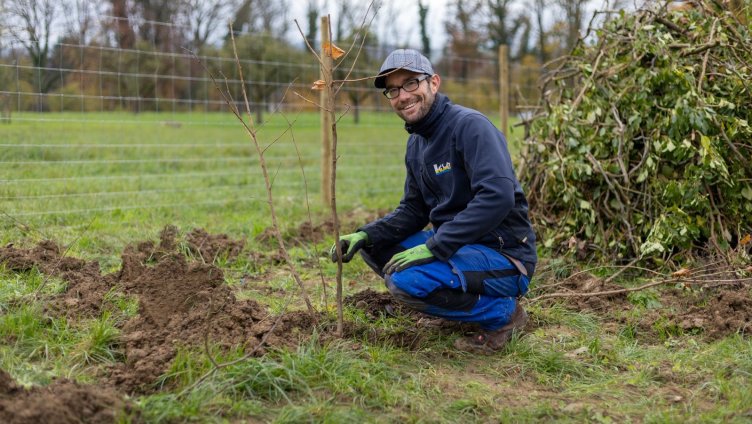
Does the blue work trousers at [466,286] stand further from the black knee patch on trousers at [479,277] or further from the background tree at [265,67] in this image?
the background tree at [265,67]

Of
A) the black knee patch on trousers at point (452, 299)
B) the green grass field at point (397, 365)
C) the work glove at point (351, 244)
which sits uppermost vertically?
the work glove at point (351, 244)

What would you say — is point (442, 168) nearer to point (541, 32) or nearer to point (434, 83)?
point (434, 83)

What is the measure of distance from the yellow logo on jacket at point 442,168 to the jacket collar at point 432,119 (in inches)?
6.9

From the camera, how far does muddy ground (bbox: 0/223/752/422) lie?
2.68 meters

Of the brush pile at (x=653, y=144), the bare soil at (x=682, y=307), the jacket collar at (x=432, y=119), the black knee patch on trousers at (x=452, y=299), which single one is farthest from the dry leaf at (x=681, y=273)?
the jacket collar at (x=432, y=119)

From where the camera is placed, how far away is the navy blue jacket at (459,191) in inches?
134

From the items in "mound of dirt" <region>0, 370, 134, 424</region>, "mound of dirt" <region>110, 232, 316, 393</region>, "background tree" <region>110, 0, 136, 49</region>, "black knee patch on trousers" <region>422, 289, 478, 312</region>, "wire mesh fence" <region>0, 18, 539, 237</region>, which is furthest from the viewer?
"background tree" <region>110, 0, 136, 49</region>

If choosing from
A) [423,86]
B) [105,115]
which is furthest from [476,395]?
[105,115]

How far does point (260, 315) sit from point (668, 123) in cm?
314

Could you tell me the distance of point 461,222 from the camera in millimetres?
3396

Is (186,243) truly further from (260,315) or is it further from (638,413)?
(638,413)

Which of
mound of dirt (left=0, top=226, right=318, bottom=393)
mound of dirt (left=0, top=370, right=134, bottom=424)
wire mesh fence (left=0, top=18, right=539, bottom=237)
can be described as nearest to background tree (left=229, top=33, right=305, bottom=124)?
wire mesh fence (left=0, top=18, right=539, bottom=237)

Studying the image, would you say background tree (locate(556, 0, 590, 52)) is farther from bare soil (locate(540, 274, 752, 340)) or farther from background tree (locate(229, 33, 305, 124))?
bare soil (locate(540, 274, 752, 340))

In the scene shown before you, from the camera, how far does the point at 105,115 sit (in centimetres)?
763
